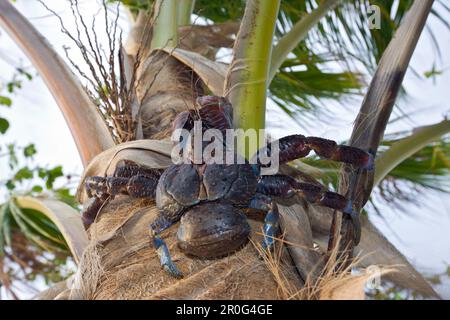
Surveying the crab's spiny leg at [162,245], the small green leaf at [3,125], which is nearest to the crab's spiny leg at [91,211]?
the crab's spiny leg at [162,245]

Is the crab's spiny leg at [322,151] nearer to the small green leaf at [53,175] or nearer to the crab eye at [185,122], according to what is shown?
the crab eye at [185,122]

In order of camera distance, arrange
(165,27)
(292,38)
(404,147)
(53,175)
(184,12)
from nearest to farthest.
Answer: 1. (404,147)
2. (292,38)
3. (165,27)
4. (184,12)
5. (53,175)

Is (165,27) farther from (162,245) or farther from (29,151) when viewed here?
(29,151)

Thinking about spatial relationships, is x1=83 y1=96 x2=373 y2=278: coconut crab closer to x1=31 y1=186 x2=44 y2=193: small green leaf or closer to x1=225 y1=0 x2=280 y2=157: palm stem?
x1=225 y1=0 x2=280 y2=157: palm stem

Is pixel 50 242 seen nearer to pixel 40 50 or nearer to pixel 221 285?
pixel 40 50

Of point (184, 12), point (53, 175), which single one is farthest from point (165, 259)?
point (53, 175)

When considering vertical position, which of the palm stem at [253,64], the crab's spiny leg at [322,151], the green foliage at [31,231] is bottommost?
the green foliage at [31,231]
